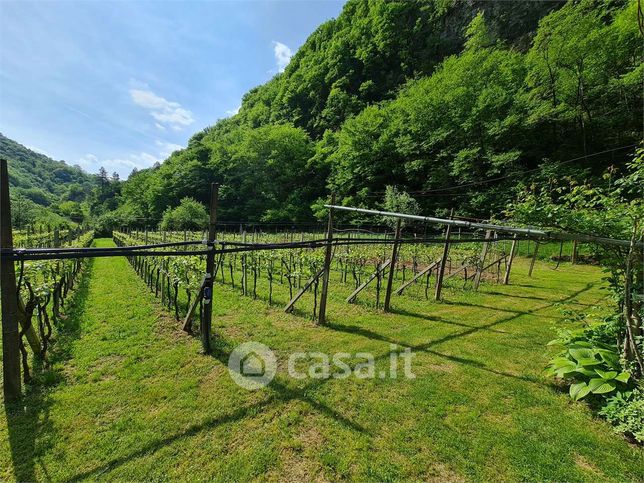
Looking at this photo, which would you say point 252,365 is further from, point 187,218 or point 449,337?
point 187,218

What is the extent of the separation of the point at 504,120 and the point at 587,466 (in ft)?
78.3

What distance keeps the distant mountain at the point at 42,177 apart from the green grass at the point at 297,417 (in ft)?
339

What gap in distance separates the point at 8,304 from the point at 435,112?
29142mm

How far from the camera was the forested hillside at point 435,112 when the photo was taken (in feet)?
59.0

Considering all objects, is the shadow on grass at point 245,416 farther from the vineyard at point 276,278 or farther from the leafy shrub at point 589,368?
the leafy shrub at point 589,368

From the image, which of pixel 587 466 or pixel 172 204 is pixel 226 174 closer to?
pixel 172 204

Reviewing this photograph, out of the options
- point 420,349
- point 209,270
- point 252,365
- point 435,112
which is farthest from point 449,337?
point 435,112

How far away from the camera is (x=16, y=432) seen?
8.27 ft

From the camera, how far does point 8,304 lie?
8.98 ft

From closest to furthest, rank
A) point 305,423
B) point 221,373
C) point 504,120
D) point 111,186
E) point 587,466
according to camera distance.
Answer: point 587,466, point 305,423, point 221,373, point 504,120, point 111,186

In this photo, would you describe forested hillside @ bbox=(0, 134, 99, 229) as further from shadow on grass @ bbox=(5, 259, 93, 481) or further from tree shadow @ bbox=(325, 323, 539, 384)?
tree shadow @ bbox=(325, 323, 539, 384)

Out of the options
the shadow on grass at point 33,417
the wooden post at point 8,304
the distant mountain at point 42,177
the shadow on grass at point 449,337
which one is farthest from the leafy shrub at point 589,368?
the distant mountain at point 42,177

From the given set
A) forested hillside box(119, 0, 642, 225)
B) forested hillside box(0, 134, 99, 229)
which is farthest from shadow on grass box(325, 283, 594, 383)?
forested hillside box(0, 134, 99, 229)

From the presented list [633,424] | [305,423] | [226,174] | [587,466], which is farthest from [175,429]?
[226,174]
